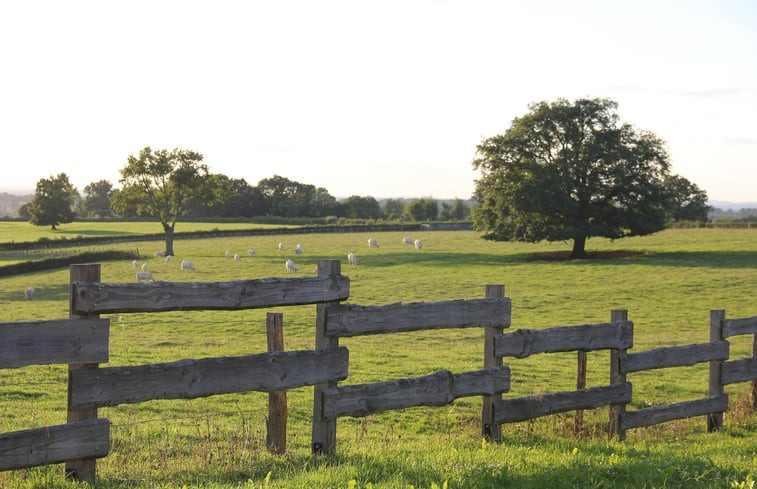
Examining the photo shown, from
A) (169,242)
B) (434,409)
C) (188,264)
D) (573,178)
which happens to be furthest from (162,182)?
(434,409)

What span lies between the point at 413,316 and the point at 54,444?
395 cm

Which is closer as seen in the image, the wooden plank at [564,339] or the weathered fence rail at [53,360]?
the weathered fence rail at [53,360]

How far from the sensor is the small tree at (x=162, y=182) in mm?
77938

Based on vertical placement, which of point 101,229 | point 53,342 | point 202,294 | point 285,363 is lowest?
point 101,229

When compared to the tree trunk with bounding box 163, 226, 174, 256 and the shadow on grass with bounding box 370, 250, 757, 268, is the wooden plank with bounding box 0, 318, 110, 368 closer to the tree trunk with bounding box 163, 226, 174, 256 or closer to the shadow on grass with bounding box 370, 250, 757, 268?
the shadow on grass with bounding box 370, 250, 757, 268

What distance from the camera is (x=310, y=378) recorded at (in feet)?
26.5

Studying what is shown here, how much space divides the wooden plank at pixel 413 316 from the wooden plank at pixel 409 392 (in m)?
0.58

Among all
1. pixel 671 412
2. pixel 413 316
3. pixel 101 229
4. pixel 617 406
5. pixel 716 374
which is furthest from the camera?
pixel 101 229

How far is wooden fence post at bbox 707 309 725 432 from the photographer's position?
12.2 m

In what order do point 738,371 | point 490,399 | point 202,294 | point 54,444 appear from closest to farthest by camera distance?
point 54,444 → point 202,294 → point 490,399 → point 738,371

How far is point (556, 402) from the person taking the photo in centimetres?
1007

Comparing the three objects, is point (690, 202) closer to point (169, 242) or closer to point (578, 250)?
point (578, 250)

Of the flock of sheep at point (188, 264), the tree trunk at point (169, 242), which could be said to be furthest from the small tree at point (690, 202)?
the tree trunk at point (169, 242)

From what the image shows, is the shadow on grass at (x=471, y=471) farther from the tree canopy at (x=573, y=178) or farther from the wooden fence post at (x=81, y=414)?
the tree canopy at (x=573, y=178)
